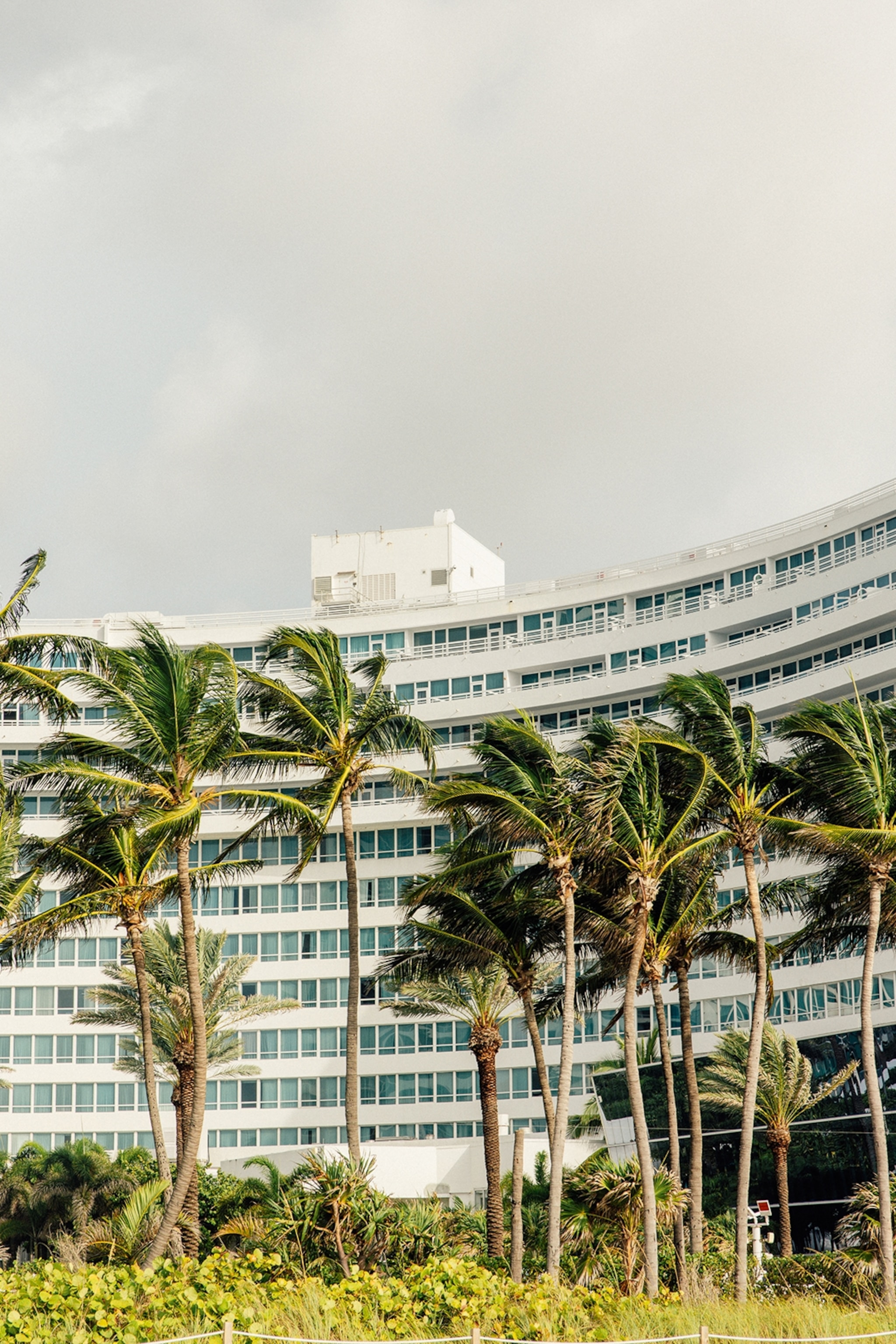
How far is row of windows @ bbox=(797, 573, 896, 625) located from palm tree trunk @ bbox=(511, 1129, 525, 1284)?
90.3ft

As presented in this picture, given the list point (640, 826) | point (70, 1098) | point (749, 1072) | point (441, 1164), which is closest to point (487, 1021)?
point (749, 1072)

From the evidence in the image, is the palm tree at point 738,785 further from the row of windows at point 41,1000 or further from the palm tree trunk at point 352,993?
the row of windows at point 41,1000

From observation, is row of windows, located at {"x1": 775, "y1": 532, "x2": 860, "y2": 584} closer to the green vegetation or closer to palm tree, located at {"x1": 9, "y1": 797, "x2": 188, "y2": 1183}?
the green vegetation

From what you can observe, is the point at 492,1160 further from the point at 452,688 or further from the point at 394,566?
the point at 394,566

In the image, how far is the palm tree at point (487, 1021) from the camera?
40594mm

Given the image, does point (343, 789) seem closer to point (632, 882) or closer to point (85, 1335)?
point (632, 882)

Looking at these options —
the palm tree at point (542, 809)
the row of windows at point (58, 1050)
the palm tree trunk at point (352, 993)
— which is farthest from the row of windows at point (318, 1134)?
the palm tree at point (542, 809)

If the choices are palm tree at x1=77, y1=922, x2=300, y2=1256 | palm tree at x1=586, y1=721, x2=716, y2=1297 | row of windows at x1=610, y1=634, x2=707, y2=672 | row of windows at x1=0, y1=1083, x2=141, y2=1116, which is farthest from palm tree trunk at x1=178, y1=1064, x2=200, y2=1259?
row of windows at x1=610, y1=634, x2=707, y2=672

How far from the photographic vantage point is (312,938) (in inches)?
2842

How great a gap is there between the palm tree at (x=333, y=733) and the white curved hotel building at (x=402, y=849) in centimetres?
2844

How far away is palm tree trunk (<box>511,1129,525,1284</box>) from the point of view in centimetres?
3669

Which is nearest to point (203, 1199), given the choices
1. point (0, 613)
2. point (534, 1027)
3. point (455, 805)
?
point (534, 1027)

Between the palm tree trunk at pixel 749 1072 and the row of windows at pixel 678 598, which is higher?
the row of windows at pixel 678 598

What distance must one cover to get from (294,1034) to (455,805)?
38.6m
